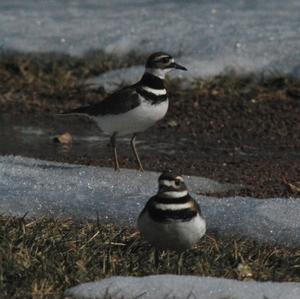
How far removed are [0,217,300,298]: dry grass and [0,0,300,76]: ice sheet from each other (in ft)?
18.0

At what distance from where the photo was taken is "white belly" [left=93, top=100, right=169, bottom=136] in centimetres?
949

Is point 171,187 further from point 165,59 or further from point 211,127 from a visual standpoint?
point 211,127

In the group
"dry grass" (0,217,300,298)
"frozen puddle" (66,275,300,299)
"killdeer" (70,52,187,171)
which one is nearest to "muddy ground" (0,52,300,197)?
"killdeer" (70,52,187,171)

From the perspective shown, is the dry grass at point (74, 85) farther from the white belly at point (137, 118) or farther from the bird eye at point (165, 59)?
the white belly at point (137, 118)

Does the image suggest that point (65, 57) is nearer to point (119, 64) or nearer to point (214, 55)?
point (119, 64)

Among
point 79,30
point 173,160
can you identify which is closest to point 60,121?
point 173,160

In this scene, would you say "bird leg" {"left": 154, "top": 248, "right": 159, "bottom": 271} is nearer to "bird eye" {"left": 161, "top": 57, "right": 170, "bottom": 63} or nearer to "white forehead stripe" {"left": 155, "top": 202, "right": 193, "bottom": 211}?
"white forehead stripe" {"left": 155, "top": 202, "right": 193, "bottom": 211}

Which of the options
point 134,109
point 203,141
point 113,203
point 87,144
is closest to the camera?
point 113,203

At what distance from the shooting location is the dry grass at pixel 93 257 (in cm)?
588

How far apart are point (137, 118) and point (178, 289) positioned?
12.8 feet

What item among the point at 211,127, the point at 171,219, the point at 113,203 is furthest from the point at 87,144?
the point at 171,219

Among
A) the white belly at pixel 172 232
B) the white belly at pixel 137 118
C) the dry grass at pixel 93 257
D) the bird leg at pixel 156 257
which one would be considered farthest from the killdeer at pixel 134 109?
the white belly at pixel 172 232

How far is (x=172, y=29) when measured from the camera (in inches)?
536

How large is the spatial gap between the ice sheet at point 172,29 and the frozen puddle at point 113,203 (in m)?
3.97
